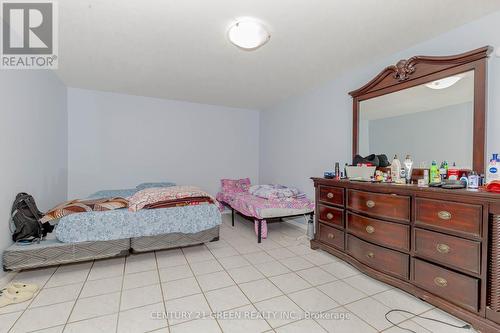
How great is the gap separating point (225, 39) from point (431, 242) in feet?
8.50

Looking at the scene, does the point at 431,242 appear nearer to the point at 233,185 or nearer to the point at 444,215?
the point at 444,215

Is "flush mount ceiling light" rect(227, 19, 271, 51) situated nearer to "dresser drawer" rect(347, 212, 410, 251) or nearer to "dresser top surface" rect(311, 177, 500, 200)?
"dresser top surface" rect(311, 177, 500, 200)

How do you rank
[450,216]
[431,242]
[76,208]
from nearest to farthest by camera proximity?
[450,216]
[431,242]
[76,208]

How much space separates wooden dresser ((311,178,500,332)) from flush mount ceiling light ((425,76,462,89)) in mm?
1056

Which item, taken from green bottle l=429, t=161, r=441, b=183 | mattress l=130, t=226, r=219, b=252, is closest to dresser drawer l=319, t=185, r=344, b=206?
green bottle l=429, t=161, r=441, b=183

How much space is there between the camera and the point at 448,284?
175 cm

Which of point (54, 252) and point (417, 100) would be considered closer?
point (54, 252)

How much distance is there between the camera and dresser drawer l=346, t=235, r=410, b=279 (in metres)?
2.04

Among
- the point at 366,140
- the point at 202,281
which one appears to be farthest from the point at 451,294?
the point at 202,281

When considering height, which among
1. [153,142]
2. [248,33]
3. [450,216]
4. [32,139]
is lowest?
[450,216]

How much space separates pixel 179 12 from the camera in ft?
6.59

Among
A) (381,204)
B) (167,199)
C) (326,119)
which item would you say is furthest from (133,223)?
(326,119)

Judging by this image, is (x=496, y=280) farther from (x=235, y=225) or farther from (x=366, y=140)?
(x=235, y=225)

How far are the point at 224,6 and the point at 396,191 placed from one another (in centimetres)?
213
